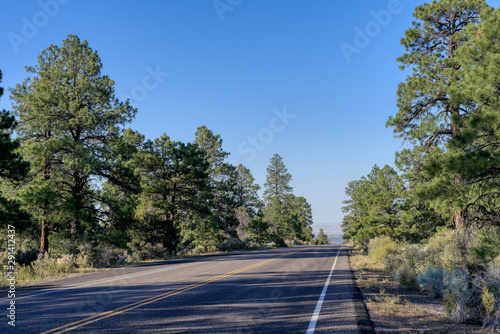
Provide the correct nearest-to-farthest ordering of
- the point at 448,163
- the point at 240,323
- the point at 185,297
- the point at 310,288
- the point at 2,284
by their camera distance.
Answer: the point at 240,323, the point at 448,163, the point at 185,297, the point at 310,288, the point at 2,284

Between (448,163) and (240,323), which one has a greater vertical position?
(448,163)

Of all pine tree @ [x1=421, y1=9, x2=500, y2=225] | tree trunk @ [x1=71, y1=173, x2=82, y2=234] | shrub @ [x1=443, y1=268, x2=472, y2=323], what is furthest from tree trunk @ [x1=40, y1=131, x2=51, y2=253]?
shrub @ [x1=443, y1=268, x2=472, y2=323]

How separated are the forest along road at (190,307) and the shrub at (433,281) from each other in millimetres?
2117

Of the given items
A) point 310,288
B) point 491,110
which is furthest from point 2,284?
point 491,110

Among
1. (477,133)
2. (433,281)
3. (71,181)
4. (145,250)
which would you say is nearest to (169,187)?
(145,250)

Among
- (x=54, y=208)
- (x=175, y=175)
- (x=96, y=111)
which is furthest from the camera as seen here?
(x=175, y=175)

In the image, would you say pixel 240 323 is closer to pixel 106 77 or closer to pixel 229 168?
pixel 106 77

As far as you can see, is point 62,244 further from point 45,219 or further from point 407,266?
point 407,266

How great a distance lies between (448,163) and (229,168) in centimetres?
4184

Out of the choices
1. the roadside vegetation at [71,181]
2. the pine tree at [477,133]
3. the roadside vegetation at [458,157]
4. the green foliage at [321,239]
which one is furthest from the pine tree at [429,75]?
the green foliage at [321,239]

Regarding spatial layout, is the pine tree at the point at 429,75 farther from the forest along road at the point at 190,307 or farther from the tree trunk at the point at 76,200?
the tree trunk at the point at 76,200

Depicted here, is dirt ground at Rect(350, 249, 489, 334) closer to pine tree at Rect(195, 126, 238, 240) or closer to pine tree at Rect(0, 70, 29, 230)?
pine tree at Rect(0, 70, 29, 230)

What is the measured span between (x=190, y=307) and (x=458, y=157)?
7514 mm

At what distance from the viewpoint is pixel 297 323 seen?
20.0 feet
